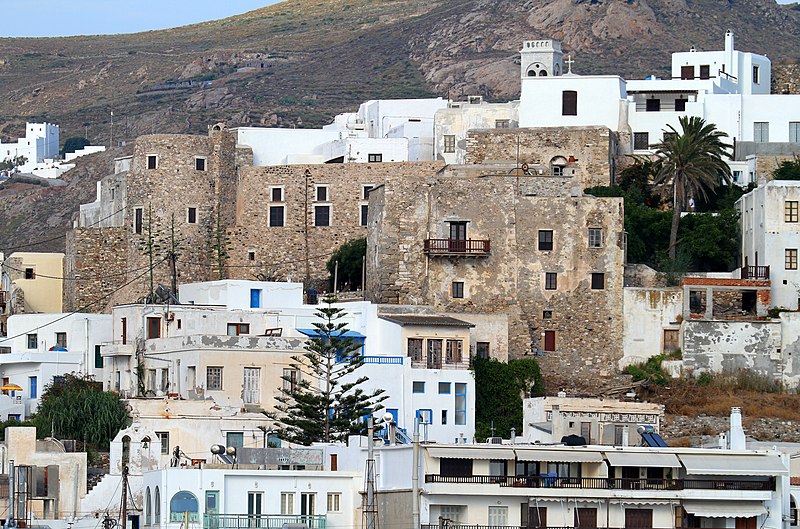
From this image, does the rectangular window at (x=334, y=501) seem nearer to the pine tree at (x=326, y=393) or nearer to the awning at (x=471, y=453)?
the awning at (x=471, y=453)

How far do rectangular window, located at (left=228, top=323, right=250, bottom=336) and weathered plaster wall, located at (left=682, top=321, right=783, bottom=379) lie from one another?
543 inches

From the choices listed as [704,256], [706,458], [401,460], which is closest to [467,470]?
[401,460]

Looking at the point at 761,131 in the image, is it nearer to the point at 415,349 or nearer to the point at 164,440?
the point at 415,349

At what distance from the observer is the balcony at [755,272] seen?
2621 inches

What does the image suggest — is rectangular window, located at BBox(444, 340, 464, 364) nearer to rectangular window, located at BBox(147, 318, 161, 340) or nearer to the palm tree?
rectangular window, located at BBox(147, 318, 161, 340)

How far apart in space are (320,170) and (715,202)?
1451cm

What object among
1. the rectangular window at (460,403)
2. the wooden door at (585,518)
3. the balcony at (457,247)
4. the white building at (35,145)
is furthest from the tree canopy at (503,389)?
the white building at (35,145)

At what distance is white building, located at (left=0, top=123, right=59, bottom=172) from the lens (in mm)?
144750

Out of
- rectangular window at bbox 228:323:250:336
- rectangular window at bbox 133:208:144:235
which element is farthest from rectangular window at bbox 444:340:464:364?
rectangular window at bbox 133:208:144:235

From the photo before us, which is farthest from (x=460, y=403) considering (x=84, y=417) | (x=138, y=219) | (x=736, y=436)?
(x=138, y=219)

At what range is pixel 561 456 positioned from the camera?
46750 mm

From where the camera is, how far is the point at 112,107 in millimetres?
155500

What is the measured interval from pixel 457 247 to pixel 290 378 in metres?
8.31

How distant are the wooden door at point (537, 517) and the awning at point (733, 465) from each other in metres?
3.42
